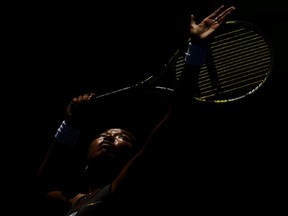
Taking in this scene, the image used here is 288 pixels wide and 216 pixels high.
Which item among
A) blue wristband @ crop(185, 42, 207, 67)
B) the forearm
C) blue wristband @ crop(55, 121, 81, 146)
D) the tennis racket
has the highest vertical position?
blue wristband @ crop(185, 42, 207, 67)

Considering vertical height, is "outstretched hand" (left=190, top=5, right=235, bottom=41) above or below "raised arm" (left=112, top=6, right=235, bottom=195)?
above

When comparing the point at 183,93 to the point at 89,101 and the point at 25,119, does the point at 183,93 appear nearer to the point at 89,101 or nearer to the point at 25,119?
the point at 89,101

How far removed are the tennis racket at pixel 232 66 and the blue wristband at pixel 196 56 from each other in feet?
1.70

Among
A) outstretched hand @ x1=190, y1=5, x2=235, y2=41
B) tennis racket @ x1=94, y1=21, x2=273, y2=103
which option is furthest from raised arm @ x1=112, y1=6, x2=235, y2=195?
tennis racket @ x1=94, y1=21, x2=273, y2=103

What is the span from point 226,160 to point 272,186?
39 centimetres

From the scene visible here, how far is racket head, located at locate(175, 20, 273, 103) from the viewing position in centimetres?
247

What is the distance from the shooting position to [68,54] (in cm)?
353

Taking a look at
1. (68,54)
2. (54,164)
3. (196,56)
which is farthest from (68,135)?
(196,56)

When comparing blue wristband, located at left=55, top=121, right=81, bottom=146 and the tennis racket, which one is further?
blue wristband, located at left=55, top=121, right=81, bottom=146

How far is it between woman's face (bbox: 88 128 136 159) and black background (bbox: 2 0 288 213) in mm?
722

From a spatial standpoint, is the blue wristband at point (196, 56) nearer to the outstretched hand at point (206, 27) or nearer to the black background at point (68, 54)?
the outstretched hand at point (206, 27)

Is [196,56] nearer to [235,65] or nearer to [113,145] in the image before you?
[235,65]

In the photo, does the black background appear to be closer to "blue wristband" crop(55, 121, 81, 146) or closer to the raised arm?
"blue wristband" crop(55, 121, 81, 146)

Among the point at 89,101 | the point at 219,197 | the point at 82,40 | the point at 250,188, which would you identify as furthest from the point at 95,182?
the point at 82,40
